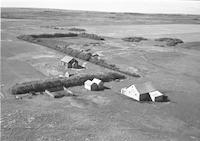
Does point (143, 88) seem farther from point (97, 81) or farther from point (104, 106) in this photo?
point (97, 81)

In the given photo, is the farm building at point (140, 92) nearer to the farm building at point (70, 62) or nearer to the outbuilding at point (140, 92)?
the outbuilding at point (140, 92)

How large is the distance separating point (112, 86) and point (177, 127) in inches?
593


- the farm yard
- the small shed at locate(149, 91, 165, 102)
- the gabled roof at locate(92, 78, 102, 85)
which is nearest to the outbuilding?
the small shed at locate(149, 91, 165, 102)

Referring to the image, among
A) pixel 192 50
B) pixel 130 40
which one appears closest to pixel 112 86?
pixel 192 50

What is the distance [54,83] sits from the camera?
43.9 metres

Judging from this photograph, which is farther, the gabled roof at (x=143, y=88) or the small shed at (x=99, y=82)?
the small shed at (x=99, y=82)

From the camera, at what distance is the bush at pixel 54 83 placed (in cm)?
4128

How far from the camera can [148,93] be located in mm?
40406

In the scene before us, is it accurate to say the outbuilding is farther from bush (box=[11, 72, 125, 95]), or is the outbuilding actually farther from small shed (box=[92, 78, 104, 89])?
bush (box=[11, 72, 125, 95])

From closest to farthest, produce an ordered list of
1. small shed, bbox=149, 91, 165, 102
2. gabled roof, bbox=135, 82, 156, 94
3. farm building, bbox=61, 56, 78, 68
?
small shed, bbox=149, 91, 165, 102
gabled roof, bbox=135, 82, 156, 94
farm building, bbox=61, 56, 78, 68

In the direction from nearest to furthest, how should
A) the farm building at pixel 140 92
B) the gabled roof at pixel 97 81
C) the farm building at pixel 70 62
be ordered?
1. the farm building at pixel 140 92
2. the gabled roof at pixel 97 81
3. the farm building at pixel 70 62

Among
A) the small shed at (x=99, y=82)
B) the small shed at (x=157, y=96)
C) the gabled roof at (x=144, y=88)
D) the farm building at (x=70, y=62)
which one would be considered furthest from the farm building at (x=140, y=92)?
the farm building at (x=70, y=62)

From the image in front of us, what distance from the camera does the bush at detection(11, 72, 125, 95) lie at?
135ft

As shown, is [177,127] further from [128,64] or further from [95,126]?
[128,64]
